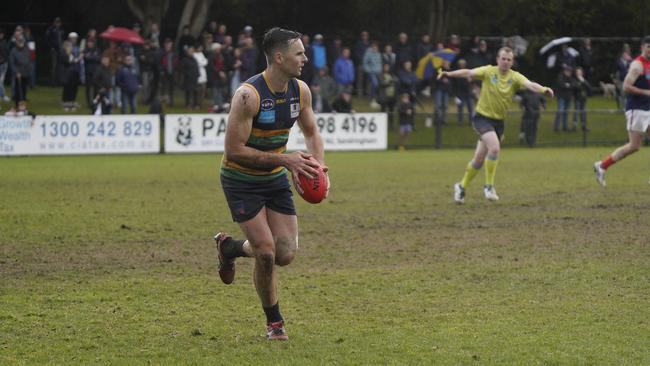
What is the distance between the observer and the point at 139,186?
61.4 ft

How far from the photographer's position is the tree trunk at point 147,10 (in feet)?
127

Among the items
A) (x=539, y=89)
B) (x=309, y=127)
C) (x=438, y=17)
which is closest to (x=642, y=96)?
(x=539, y=89)

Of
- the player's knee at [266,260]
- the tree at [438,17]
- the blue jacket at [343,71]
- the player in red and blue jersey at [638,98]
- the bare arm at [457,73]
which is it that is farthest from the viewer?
the tree at [438,17]

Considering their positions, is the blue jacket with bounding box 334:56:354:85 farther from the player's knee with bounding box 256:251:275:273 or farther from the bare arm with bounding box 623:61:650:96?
the player's knee with bounding box 256:251:275:273

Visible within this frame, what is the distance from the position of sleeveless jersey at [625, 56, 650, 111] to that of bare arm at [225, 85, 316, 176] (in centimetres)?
992

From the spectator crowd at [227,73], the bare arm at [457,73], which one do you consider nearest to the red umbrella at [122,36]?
the spectator crowd at [227,73]

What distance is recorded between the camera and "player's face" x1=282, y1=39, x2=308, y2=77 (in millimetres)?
7016

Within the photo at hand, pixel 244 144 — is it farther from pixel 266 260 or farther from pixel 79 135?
pixel 79 135

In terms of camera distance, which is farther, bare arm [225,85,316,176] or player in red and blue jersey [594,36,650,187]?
player in red and blue jersey [594,36,650,187]

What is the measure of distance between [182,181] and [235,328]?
12.3 metres

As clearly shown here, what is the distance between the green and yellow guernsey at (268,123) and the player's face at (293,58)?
0.52 ft

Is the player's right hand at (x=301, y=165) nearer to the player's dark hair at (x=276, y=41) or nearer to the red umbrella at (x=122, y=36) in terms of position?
the player's dark hair at (x=276, y=41)

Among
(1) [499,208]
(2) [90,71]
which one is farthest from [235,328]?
(2) [90,71]

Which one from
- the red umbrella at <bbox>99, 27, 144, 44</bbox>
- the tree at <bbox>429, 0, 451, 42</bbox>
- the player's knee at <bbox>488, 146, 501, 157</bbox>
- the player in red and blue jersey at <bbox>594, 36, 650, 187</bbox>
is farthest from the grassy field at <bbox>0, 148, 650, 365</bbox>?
the tree at <bbox>429, 0, 451, 42</bbox>
